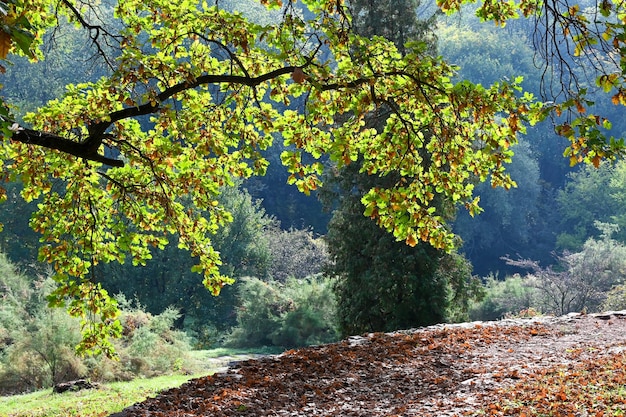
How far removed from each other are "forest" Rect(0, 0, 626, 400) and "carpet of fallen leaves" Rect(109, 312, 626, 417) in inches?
50.2

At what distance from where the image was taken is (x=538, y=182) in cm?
4569

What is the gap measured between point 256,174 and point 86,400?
5.48 m

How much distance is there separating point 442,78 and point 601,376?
9.07 ft

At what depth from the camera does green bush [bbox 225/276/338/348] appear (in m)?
21.2

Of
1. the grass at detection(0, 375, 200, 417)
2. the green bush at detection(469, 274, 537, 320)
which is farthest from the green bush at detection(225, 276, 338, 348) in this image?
the grass at detection(0, 375, 200, 417)

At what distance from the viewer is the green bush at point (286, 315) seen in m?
21.2

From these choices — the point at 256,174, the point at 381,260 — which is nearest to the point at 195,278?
the point at 381,260

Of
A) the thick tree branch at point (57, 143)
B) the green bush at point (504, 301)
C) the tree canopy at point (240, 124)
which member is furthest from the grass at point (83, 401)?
the green bush at point (504, 301)

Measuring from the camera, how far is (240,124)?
282 inches

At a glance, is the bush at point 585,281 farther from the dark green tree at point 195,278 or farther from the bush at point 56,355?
the dark green tree at point 195,278

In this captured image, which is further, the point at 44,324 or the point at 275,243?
the point at 275,243

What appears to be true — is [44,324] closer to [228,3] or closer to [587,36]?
[587,36]

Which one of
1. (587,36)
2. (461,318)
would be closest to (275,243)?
(461,318)

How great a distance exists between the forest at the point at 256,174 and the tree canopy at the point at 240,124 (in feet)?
0.08
